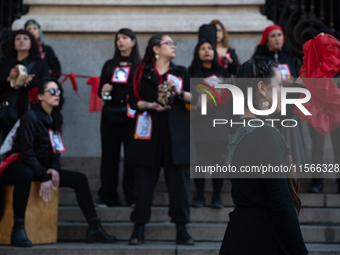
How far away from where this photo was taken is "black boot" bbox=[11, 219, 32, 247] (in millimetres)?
4660

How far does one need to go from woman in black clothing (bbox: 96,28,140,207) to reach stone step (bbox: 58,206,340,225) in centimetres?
24

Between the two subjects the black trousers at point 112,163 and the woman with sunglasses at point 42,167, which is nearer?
the woman with sunglasses at point 42,167

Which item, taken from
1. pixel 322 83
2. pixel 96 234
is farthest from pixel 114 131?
A: pixel 322 83

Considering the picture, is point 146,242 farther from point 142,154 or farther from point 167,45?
point 167,45

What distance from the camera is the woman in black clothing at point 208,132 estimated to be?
5457mm

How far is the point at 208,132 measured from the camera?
5.58 m

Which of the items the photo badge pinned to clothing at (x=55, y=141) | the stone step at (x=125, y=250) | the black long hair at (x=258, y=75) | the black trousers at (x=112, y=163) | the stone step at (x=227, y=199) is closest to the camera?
the black long hair at (x=258, y=75)

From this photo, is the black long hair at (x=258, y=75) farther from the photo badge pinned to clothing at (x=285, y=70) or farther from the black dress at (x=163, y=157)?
the photo badge pinned to clothing at (x=285, y=70)

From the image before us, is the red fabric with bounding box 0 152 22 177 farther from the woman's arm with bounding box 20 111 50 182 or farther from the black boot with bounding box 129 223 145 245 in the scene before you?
the black boot with bounding box 129 223 145 245

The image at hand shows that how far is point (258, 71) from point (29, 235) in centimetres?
336

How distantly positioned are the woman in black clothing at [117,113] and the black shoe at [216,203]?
997 mm

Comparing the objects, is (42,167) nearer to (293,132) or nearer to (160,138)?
(160,138)

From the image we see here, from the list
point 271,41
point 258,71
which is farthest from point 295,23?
point 258,71

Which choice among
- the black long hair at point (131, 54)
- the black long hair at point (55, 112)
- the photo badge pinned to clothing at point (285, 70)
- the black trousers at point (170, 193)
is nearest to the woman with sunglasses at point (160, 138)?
the black trousers at point (170, 193)
